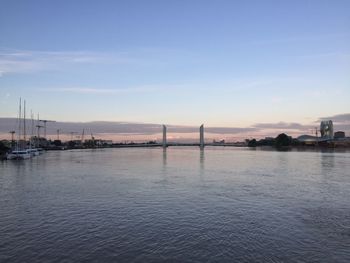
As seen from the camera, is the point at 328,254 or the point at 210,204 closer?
the point at 328,254

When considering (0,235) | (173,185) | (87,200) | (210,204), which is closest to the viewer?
(0,235)

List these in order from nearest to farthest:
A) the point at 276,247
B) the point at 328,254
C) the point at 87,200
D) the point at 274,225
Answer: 1. the point at 328,254
2. the point at 276,247
3. the point at 274,225
4. the point at 87,200

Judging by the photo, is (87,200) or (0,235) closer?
(0,235)

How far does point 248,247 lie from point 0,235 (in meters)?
12.9

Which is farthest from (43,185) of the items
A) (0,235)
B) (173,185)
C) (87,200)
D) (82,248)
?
(82,248)

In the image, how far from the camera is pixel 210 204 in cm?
2477

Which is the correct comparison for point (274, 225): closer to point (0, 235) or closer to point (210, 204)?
point (210, 204)

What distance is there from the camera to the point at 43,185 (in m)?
36.6

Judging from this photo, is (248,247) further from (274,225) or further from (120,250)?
(120,250)

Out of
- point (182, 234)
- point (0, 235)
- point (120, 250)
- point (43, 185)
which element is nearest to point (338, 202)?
point (182, 234)

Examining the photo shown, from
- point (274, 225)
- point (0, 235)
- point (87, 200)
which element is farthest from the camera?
point (87, 200)

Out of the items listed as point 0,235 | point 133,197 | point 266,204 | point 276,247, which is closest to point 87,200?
point 133,197

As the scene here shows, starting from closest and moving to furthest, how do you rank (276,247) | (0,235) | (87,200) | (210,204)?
(276,247)
(0,235)
(210,204)
(87,200)

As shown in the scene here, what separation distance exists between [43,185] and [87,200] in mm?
12563
